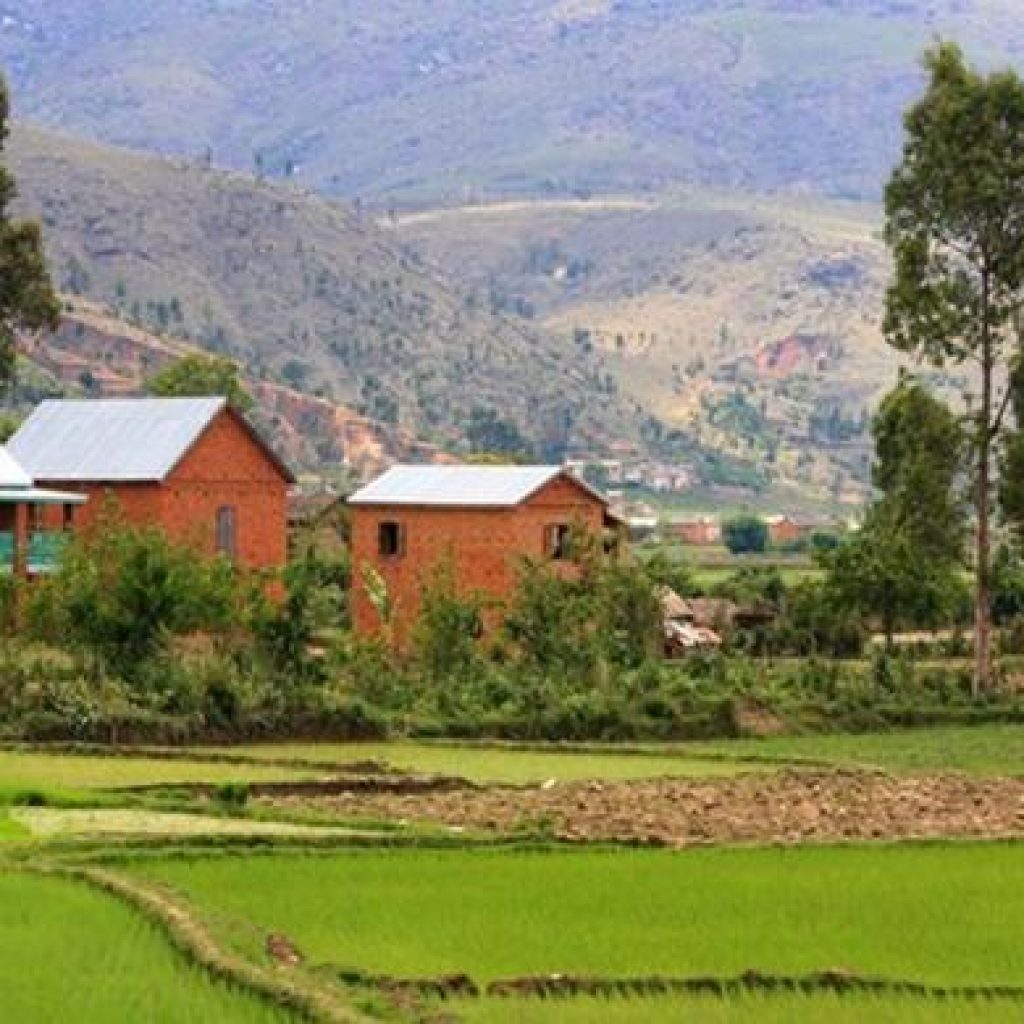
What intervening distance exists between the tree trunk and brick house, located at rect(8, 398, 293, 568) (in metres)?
15.6

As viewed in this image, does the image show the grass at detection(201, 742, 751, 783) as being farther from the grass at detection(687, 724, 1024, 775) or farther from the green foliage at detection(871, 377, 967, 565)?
the green foliage at detection(871, 377, 967, 565)

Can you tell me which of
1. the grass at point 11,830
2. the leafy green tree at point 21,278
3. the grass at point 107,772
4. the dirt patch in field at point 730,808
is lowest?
the dirt patch in field at point 730,808

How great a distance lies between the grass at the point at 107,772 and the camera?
35.1m

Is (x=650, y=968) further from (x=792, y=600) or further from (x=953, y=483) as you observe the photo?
(x=792, y=600)

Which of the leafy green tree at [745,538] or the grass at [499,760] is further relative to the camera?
the leafy green tree at [745,538]

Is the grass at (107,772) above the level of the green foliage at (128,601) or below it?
below

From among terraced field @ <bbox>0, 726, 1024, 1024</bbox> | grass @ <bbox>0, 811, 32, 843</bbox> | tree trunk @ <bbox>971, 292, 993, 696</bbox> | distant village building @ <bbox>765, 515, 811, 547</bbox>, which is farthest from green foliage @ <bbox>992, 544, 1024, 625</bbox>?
distant village building @ <bbox>765, 515, 811, 547</bbox>

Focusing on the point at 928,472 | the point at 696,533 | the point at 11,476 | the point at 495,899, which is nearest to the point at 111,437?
the point at 11,476

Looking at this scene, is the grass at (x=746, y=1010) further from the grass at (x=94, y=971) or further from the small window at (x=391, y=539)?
the small window at (x=391, y=539)

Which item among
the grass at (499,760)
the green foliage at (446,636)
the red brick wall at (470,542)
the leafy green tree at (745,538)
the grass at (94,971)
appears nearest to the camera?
the grass at (94,971)

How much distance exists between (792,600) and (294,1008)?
53.0 meters

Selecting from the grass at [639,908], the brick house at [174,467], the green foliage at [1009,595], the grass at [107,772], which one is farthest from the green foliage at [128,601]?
the green foliage at [1009,595]

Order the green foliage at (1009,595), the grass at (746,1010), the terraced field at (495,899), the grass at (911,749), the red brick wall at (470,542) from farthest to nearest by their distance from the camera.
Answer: the green foliage at (1009,595), the red brick wall at (470,542), the grass at (911,749), the terraced field at (495,899), the grass at (746,1010)

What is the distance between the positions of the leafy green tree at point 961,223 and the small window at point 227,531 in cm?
1470
